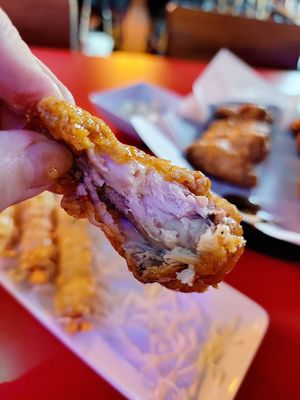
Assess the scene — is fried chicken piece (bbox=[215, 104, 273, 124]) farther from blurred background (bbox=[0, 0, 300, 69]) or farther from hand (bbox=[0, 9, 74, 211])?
hand (bbox=[0, 9, 74, 211])

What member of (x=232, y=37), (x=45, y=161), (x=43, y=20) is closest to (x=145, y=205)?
(x=45, y=161)

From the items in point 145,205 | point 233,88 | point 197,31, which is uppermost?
point 145,205

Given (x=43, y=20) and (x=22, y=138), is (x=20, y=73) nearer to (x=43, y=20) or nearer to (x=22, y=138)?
(x=22, y=138)

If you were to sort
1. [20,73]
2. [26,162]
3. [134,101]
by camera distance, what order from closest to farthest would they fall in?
[26,162]
[20,73]
[134,101]

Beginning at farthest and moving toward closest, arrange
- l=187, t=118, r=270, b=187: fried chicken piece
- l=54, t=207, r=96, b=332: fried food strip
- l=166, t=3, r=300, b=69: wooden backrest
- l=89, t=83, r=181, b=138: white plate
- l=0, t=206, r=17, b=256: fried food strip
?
l=166, t=3, r=300, b=69: wooden backrest → l=89, t=83, r=181, b=138: white plate → l=187, t=118, r=270, b=187: fried chicken piece → l=0, t=206, r=17, b=256: fried food strip → l=54, t=207, r=96, b=332: fried food strip

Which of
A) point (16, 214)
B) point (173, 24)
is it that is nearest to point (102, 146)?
point (16, 214)

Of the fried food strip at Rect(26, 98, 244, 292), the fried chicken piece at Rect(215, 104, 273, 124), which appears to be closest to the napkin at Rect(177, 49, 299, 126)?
the fried chicken piece at Rect(215, 104, 273, 124)
